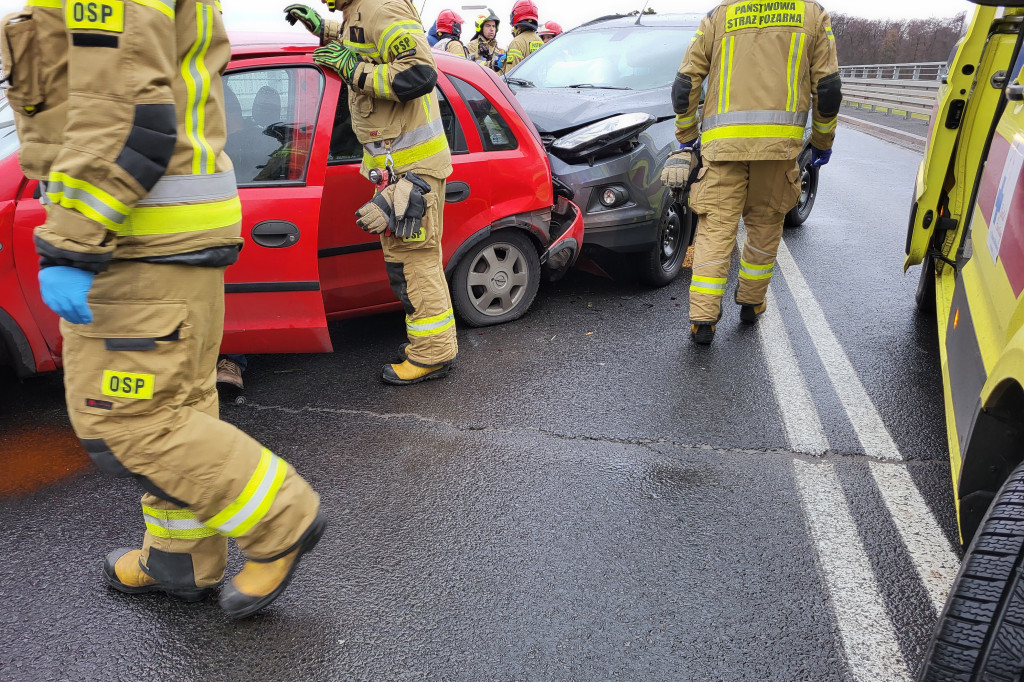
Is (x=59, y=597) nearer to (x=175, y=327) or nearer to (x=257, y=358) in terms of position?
(x=175, y=327)

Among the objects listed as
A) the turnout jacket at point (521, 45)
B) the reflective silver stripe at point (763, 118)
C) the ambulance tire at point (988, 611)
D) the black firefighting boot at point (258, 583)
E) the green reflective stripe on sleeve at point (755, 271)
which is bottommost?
the black firefighting boot at point (258, 583)

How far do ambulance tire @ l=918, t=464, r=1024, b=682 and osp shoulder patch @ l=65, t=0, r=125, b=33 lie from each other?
2049 mm

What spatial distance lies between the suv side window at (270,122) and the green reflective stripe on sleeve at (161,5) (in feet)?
5.24

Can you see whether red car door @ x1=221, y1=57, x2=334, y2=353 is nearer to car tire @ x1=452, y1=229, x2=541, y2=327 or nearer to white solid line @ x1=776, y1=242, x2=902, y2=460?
car tire @ x1=452, y1=229, x2=541, y2=327

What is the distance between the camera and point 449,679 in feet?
6.54

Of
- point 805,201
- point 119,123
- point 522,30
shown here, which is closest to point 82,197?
point 119,123

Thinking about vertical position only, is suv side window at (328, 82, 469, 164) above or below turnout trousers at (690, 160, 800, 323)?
above

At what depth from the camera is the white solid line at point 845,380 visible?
10.5 ft

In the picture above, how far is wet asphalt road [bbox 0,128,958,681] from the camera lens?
6.85 feet

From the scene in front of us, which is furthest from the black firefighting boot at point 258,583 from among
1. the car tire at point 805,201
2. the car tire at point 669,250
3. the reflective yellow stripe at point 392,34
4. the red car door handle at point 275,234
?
the car tire at point 805,201

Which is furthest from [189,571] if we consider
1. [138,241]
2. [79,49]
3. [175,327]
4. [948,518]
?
[948,518]

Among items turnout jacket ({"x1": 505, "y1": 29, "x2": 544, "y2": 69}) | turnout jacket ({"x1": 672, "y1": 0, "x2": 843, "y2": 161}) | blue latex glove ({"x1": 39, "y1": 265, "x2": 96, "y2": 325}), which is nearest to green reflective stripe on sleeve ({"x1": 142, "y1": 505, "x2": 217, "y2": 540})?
blue latex glove ({"x1": 39, "y1": 265, "x2": 96, "y2": 325})

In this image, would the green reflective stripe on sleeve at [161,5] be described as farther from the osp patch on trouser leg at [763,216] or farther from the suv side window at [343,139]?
the osp patch on trouser leg at [763,216]

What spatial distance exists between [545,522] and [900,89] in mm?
21918
